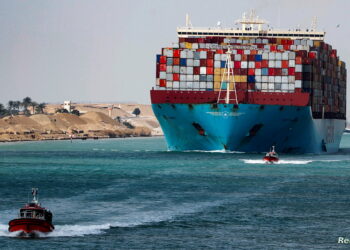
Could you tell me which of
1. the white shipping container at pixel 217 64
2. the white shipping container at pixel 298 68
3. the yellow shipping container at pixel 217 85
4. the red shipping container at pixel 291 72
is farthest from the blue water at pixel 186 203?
the white shipping container at pixel 217 64

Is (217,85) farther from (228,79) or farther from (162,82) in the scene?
(162,82)

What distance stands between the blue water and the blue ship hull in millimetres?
8045

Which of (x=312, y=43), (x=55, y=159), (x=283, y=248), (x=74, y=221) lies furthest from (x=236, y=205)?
(x=312, y=43)

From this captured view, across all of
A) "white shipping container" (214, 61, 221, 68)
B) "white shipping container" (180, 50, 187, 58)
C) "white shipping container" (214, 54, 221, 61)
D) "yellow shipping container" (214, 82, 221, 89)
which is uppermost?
"white shipping container" (180, 50, 187, 58)

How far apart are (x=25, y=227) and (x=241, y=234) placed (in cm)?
1327

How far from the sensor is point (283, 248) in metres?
58.7

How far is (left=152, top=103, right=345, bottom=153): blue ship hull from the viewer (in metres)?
145

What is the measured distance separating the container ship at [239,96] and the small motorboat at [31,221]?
85.4 meters

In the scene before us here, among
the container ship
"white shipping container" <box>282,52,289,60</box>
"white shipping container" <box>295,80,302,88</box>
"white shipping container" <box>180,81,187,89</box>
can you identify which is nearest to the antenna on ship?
the container ship

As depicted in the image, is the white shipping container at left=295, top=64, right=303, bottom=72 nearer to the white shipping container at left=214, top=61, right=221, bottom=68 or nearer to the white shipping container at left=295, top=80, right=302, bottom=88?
the white shipping container at left=295, top=80, right=302, bottom=88

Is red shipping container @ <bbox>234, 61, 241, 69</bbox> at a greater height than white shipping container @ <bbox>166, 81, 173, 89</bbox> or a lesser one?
greater

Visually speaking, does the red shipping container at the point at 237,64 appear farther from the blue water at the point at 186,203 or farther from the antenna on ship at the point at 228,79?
the blue water at the point at 186,203

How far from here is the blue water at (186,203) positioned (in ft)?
203

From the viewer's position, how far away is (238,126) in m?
145
